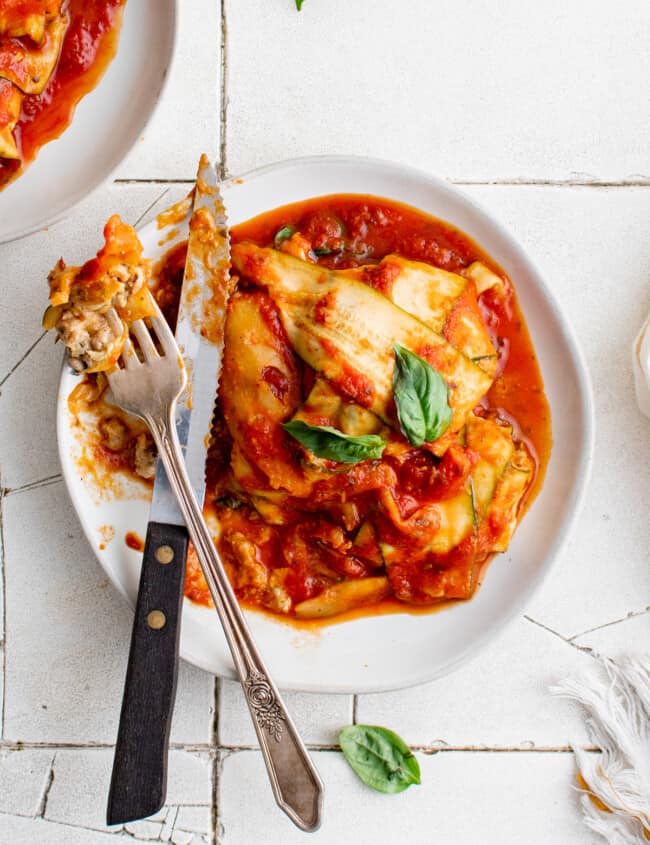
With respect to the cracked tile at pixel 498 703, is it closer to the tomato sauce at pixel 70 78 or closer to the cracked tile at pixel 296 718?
the cracked tile at pixel 296 718

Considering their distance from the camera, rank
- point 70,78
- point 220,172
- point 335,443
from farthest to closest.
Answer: point 220,172
point 70,78
point 335,443

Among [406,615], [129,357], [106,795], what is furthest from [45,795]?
[129,357]

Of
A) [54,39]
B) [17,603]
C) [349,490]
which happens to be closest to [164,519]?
[349,490]

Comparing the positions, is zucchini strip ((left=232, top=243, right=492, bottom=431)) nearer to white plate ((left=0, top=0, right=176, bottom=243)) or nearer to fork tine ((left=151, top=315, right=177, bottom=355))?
fork tine ((left=151, top=315, right=177, bottom=355))

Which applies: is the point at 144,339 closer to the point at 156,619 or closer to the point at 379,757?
the point at 156,619

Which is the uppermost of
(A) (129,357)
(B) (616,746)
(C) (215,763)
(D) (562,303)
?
(D) (562,303)

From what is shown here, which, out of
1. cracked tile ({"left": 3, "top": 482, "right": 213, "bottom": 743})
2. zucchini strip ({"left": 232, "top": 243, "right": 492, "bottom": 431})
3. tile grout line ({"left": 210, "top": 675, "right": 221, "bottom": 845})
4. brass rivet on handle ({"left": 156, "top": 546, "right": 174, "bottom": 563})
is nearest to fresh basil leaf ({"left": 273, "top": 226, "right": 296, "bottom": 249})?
zucchini strip ({"left": 232, "top": 243, "right": 492, "bottom": 431})

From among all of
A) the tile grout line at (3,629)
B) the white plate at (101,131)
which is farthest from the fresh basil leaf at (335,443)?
the tile grout line at (3,629)
